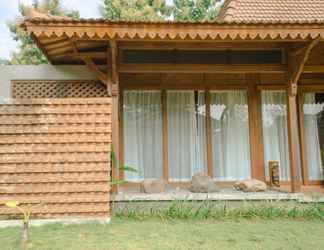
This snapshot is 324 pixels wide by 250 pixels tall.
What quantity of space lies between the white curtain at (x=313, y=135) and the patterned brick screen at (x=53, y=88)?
164 inches

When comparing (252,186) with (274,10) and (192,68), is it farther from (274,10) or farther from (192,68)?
(274,10)

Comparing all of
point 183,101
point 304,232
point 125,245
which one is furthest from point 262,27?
point 125,245

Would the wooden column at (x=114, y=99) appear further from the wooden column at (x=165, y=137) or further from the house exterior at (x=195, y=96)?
the wooden column at (x=165, y=137)

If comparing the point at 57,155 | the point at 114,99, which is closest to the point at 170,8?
the point at 114,99

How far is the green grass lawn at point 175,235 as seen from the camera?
3.15 metres

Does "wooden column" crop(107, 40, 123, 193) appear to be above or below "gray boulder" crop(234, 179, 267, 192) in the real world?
above

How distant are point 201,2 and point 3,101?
1554cm

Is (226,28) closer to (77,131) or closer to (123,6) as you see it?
(77,131)

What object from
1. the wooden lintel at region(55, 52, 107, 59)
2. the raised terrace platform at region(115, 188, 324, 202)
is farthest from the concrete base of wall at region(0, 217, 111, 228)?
the wooden lintel at region(55, 52, 107, 59)

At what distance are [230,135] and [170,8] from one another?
13.5m

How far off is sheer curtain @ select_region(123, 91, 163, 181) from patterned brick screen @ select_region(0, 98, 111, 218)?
180 cm

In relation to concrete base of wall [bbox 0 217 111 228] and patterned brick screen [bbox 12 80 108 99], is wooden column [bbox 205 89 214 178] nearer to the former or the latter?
patterned brick screen [bbox 12 80 108 99]

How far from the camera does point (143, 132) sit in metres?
6.04

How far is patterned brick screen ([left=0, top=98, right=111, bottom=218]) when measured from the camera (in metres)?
3.93
